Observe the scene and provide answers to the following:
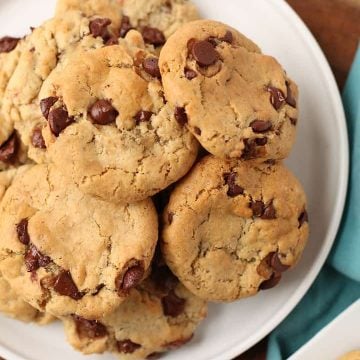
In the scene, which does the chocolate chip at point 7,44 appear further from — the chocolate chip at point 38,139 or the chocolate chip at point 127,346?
the chocolate chip at point 127,346

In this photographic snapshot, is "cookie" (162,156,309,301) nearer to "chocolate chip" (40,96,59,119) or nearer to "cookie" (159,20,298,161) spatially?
"cookie" (159,20,298,161)

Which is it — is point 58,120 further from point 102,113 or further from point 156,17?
point 156,17

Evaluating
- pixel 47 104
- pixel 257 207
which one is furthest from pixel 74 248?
pixel 257 207

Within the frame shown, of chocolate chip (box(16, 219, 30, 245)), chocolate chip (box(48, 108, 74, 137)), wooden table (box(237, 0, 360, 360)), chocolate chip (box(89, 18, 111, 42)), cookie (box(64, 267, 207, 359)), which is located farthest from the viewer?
wooden table (box(237, 0, 360, 360))

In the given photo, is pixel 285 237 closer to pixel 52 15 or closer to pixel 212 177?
pixel 212 177

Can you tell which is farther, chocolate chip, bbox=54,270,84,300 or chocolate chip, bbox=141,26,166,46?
chocolate chip, bbox=141,26,166,46

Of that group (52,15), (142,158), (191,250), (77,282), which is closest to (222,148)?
(142,158)

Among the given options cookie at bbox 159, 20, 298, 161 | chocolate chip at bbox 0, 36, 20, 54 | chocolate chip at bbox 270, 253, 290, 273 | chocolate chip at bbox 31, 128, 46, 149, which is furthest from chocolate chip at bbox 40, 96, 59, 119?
chocolate chip at bbox 270, 253, 290, 273
